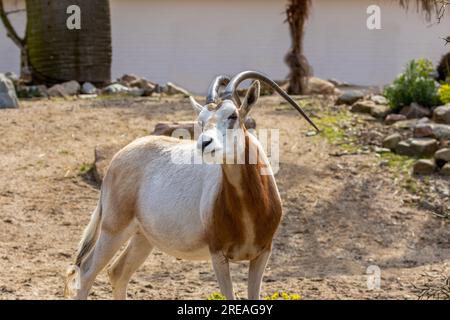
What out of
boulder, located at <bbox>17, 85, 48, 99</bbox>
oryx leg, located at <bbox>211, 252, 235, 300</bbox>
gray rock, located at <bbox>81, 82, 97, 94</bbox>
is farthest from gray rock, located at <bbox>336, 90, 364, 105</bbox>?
oryx leg, located at <bbox>211, 252, 235, 300</bbox>

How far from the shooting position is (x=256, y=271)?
20.3ft

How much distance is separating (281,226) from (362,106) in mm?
3760

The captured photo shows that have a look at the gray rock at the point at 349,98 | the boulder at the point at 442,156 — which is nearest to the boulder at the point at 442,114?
the boulder at the point at 442,156

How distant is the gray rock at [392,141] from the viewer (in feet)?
36.9

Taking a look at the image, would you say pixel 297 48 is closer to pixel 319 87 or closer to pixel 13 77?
pixel 319 87

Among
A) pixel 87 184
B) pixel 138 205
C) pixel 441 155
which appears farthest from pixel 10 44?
pixel 138 205

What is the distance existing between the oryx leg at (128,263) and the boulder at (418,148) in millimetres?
4810

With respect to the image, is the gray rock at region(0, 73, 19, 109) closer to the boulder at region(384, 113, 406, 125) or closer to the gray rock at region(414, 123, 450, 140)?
the boulder at region(384, 113, 406, 125)

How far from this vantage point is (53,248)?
8625 mm

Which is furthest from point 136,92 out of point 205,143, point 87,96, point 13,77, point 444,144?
point 205,143

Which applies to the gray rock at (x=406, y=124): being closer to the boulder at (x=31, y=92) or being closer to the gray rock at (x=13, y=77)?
the boulder at (x=31, y=92)

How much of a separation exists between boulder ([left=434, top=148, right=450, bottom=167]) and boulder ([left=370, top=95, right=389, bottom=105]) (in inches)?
90.0

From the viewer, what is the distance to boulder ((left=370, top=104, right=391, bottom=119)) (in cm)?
1241
